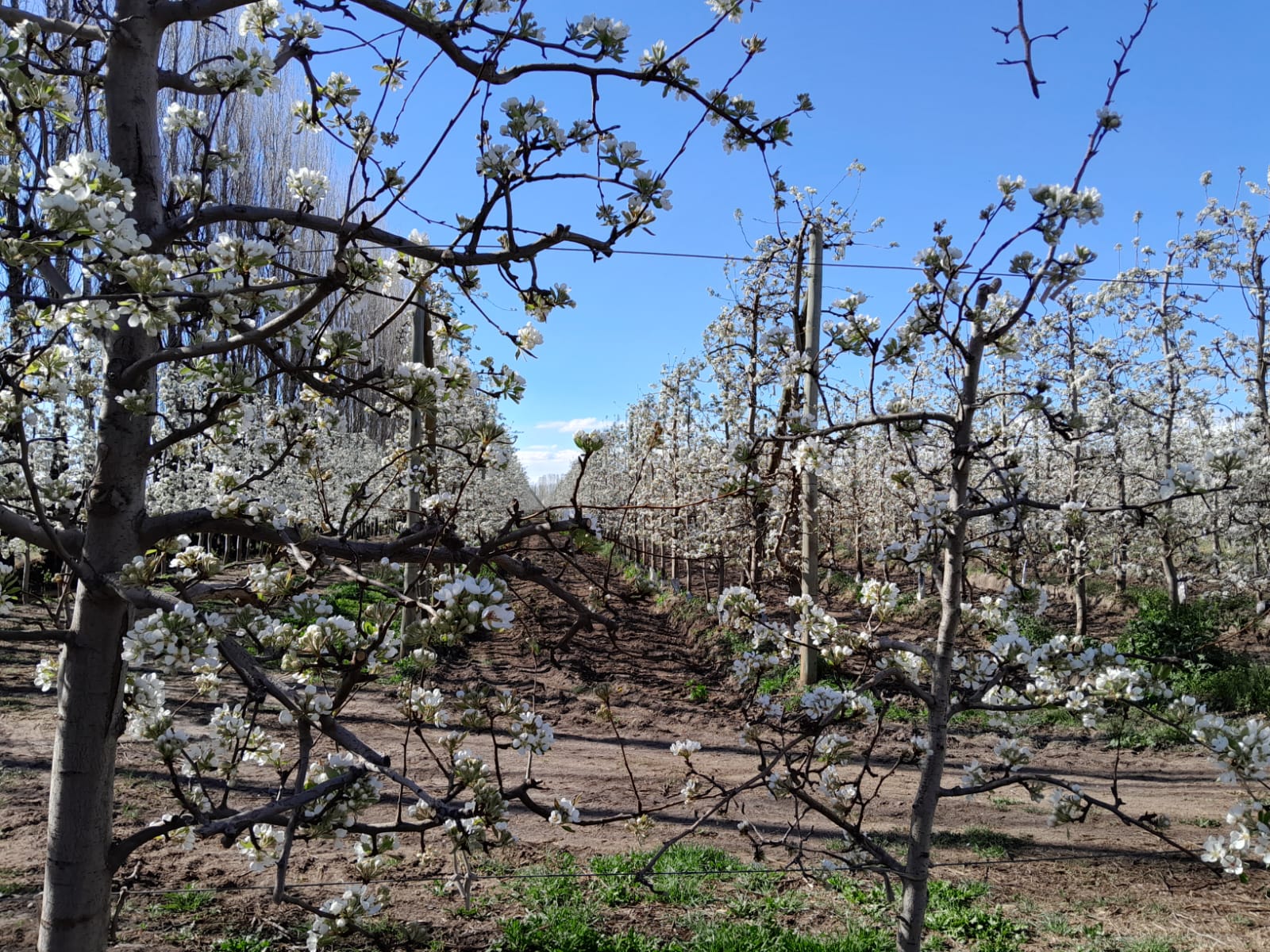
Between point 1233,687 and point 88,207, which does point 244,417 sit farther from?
point 1233,687

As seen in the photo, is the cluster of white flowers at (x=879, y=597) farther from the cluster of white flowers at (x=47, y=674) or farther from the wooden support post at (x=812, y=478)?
the wooden support post at (x=812, y=478)

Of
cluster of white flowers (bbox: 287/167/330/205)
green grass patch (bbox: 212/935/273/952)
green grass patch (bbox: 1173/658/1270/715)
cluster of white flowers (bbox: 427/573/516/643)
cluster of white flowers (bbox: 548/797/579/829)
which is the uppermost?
cluster of white flowers (bbox: 287/167/330/205)

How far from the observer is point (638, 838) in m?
5.04

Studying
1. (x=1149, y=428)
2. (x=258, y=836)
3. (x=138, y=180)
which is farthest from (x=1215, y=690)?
(x=138, y=180)

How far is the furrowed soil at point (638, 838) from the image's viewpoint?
376cm

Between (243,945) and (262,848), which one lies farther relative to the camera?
(243,945)

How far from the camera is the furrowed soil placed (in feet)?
12.3

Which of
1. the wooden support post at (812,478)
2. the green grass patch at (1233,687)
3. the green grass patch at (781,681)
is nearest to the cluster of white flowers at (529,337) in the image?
the wooden support post at (812,478)

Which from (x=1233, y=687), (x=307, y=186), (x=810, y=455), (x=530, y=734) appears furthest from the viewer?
(x=1233, y=687)

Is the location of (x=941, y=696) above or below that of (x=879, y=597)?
below

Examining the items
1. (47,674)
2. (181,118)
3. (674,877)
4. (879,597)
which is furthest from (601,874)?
(181,118)

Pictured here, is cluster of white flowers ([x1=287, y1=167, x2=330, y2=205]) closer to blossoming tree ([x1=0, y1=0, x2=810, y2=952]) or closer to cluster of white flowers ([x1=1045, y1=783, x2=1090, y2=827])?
blossoming tree ([x1=0, y1=0, x2=810, y2=952])

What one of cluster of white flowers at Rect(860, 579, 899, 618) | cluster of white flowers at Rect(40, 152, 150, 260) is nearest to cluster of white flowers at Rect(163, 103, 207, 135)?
cluster of white flowers at Rect(40, 152, 150, 260)

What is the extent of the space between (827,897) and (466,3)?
4622mm
